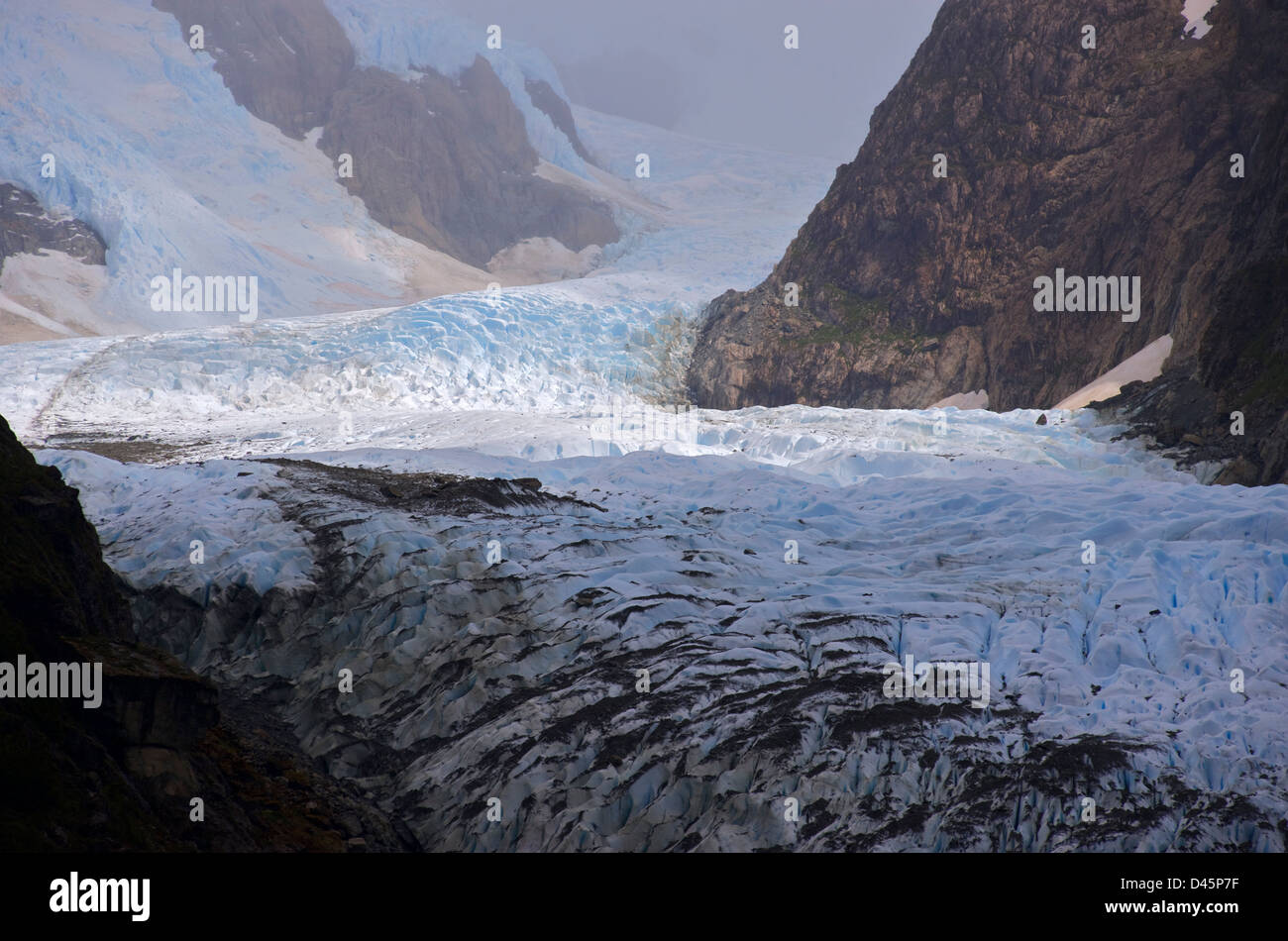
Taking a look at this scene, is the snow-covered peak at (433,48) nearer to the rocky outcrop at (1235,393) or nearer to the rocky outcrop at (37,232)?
the rocky outcrop at (37,232)

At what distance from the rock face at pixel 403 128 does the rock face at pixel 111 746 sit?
59.3m

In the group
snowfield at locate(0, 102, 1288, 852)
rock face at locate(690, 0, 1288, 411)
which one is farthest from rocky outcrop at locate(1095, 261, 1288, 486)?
rock face at locate(690, 0, 1288, 411)

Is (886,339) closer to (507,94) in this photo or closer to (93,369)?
(93,369)

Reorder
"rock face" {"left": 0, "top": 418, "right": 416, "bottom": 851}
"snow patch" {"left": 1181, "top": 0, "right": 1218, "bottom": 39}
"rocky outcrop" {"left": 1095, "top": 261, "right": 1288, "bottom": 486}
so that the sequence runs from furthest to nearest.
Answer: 1. "snow patch" {"left": 1181, "top": 0, "right": 1218, "bottom": 39}
2. "rocky outcrop" {"left": 1095, "top": 261, "right": 1288, "bottom": 486}
3. "rock face" {"left": 0, "top": 418, "right": 416, "bottom": 851}

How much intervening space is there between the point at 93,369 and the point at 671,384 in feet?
68.7

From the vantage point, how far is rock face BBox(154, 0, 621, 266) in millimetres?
69312

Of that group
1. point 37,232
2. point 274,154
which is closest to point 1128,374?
point 37,232

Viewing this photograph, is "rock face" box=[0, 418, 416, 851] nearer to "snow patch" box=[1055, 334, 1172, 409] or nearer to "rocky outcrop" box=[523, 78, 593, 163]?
"snow patch" box=[1055, 334, 1172, 409]

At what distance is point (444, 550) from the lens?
1557cm

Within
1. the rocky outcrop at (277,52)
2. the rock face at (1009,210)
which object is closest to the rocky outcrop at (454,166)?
the rocky outcrop at (277,52)

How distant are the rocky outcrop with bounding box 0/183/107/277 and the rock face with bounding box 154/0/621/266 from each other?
21.6 m

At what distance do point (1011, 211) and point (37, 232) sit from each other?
42.4m

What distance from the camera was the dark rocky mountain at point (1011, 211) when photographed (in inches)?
1374
